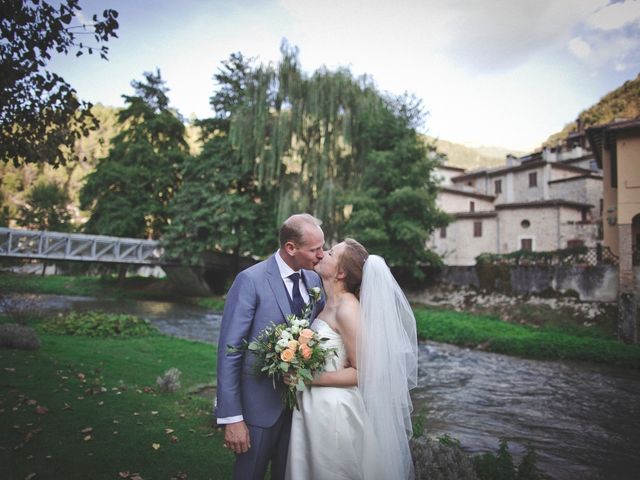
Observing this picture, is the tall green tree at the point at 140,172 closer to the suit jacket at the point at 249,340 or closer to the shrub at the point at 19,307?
the shrub at the point at 19,307

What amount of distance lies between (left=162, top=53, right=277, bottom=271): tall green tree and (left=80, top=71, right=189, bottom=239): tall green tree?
334cm

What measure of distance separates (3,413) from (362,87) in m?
23.0

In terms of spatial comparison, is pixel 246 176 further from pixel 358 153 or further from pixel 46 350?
pixel 46 350

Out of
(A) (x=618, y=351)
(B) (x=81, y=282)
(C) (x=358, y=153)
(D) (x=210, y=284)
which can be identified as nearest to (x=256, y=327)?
(A) (x=618, y=351)

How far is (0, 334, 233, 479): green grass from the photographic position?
3928 millimetres

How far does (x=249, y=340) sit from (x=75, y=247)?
27.6 m

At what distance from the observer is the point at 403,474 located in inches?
113

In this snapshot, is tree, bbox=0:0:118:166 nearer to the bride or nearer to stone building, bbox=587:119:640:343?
the bride

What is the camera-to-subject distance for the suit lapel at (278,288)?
115 inches

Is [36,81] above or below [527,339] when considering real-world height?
above

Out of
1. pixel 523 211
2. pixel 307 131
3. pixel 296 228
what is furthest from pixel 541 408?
pixel 523 211

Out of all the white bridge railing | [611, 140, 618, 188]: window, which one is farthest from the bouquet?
the white bridge railing

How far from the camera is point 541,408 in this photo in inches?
334

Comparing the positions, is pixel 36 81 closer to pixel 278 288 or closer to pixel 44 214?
pixel 278 288
